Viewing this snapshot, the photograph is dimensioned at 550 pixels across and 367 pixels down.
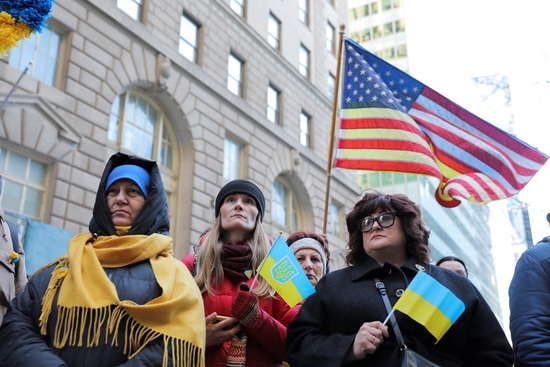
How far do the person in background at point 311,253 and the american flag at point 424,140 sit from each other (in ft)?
7.12

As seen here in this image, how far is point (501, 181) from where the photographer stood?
7312 mm

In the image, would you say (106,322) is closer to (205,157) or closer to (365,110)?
(365,110)

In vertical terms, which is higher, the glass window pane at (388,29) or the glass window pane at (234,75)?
the glass window pane at (388,29)

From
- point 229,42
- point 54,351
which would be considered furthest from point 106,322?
point 229,42

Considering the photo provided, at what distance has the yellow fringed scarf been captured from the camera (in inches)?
115

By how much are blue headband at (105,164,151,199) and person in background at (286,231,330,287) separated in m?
2.24

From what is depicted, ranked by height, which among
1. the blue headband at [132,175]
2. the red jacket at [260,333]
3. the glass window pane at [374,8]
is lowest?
the red jacket at [260,333]

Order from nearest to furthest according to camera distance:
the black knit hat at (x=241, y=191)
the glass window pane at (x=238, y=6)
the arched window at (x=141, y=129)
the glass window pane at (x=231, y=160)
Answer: the black knit hat at (x=241, y=191) → the arched window at (x=141, y=129) → the glass window pane at (x=231, y=160) → the glass window pane at (x=238, y=6)

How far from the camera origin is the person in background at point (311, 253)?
5336mm

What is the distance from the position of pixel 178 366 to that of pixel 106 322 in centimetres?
45

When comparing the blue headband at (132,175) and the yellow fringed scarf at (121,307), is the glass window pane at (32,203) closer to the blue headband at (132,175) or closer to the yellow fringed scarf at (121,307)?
the blue headband at (132,175)

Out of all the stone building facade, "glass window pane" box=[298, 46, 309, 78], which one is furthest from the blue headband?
"glass window pane" box=[298, 46, 309, 78]

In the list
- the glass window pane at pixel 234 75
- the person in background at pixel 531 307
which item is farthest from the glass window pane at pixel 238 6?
the person in background at pixel 531 307

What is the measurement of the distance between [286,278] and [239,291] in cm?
33
